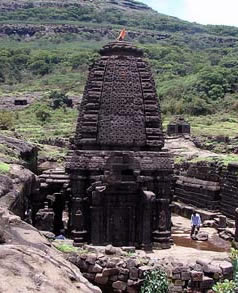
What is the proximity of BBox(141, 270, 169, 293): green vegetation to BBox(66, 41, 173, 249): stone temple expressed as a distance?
466cm

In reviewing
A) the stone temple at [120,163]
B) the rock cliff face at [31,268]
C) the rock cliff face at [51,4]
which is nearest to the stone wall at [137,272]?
the stone temple at [120,163]

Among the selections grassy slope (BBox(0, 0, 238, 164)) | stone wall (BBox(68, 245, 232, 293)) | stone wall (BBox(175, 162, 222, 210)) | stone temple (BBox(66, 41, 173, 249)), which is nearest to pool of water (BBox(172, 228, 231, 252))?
stone temple (BBox(66, 41, 173, 249))

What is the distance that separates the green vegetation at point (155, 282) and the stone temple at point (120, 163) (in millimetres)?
4661

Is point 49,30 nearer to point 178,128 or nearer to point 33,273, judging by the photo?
point 178,128

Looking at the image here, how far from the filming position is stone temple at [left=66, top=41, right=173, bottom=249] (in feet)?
52.7

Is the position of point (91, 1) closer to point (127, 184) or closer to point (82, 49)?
point (82, 49)

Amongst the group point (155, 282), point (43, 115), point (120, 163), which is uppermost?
point (120, 163)

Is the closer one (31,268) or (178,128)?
(31,268)

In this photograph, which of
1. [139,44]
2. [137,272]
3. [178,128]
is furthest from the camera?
[139,44]

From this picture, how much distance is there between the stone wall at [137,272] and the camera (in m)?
11.5

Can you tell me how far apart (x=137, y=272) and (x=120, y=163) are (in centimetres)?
500

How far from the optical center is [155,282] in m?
11.2

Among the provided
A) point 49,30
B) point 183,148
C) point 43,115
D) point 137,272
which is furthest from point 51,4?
point 137,272

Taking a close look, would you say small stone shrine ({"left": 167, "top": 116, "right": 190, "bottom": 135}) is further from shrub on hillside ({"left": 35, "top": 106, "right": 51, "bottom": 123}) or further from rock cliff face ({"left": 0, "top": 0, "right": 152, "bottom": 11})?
rock cliff face ({"left": 0, "top": 0, "right": 152, "bottom": 11})
